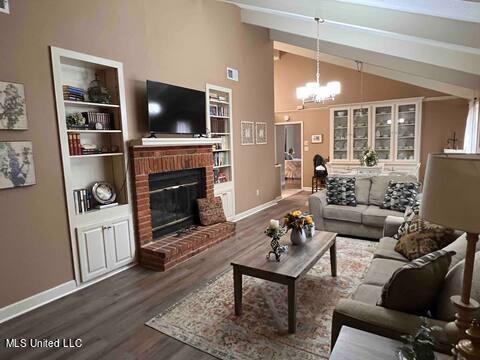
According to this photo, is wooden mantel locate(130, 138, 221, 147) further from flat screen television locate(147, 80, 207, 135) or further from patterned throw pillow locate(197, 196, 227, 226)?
patterned throw pillow locate(197, 196, 227, 226)

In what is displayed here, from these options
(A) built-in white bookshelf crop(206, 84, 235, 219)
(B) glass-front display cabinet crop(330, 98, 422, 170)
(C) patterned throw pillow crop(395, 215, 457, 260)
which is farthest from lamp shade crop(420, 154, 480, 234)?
(B) glass-front display cabinet crop(330, 98, 422, 170)

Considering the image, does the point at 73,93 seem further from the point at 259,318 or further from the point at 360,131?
the point at 360,131

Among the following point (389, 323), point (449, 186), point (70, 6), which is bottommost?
point (389, 323)

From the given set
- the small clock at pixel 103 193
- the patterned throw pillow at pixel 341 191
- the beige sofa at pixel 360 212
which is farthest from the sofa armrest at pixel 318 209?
the small clock at pixel 103 193

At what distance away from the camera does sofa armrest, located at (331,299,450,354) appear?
1473 millimetres

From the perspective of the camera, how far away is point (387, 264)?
2.50 meters

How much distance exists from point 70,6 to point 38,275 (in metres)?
2.66

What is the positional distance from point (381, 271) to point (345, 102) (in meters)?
6.79

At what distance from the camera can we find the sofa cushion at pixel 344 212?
4328mm

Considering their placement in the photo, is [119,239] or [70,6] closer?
[70,6]

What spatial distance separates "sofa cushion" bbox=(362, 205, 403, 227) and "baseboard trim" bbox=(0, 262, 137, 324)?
355 cm

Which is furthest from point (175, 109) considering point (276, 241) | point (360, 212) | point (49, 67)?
point (360, 212)

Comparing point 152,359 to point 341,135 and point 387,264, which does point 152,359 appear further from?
point 341,135

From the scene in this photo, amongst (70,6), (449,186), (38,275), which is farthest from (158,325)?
(70,6)
